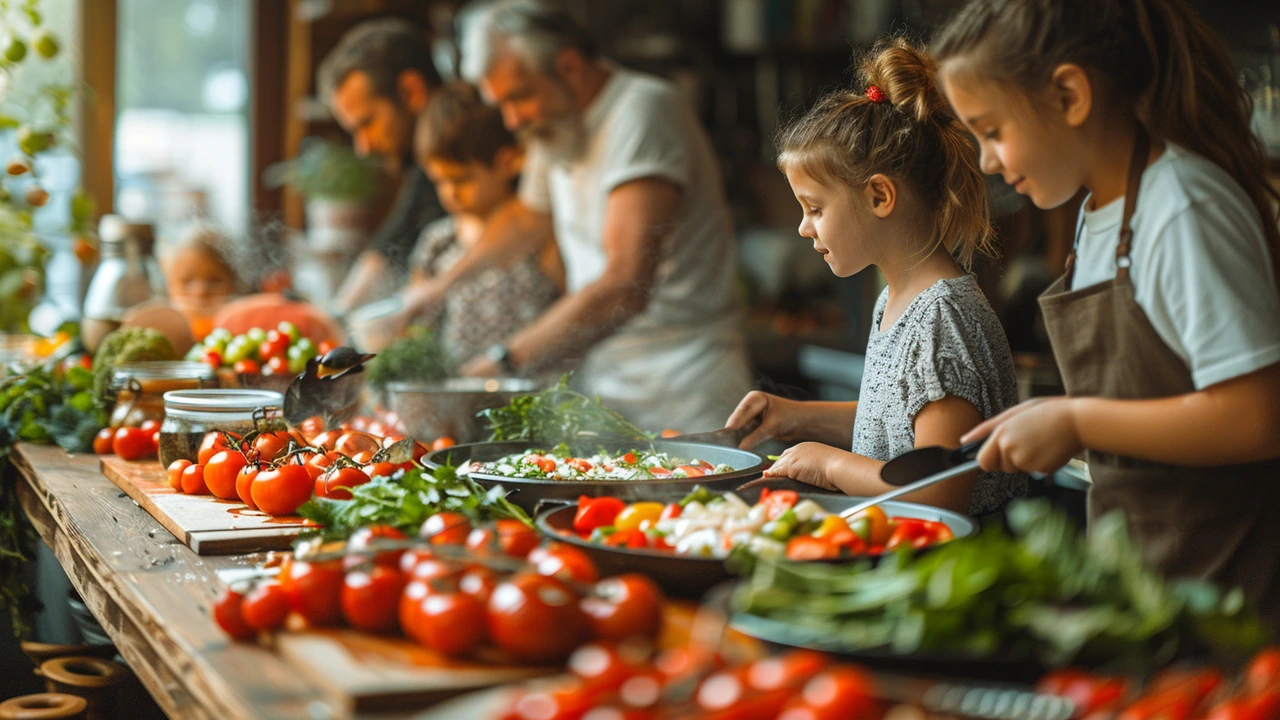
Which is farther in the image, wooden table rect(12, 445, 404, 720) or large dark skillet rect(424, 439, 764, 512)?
large dark skillet rect(424, 439, 764, 512)

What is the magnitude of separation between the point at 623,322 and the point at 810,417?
54.6 inches

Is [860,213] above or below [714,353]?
above

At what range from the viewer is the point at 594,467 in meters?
1.93

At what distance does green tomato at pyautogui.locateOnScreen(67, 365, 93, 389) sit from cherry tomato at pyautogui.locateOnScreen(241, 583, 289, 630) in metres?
1.85

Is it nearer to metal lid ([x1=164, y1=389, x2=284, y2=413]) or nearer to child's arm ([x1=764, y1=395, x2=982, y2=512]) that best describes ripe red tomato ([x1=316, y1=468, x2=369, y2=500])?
metal lid ([x1=164, y1=389, x2=284, y2=413])

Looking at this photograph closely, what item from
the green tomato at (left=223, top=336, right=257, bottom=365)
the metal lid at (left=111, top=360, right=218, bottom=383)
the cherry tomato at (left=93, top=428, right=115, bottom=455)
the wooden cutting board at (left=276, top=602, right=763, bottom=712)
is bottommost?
the cherry tomato at (left=93, top=428, right=115, bottom=455)

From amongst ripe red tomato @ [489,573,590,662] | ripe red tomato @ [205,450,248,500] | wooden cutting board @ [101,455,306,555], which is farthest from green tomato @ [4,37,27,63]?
ripe red tomato @ [489,573,590,662]

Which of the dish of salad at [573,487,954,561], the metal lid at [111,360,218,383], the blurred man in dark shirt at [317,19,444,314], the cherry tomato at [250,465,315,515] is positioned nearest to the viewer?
the dish of salad at [573,487,954,561]

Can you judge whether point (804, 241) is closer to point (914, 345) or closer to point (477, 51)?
point (477, 51)

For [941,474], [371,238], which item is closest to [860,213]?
[941,474]

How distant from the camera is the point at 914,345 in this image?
1842 millimetres

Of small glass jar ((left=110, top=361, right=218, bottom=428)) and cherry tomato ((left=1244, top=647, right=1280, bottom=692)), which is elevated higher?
cherry tomato ((left=1244, top=647, right=1280, bottom=692))

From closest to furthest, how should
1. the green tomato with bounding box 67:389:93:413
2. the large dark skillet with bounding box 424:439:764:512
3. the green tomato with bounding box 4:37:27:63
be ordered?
the large dark skillet with bounding box 424:439:764:512
the green tomato with bounding box 67:389:93:413
the green tomato with bounding box 4:37:27:63

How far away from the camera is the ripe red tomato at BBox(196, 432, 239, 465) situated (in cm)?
215
